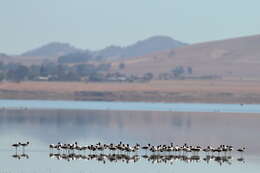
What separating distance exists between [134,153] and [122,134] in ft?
45.0

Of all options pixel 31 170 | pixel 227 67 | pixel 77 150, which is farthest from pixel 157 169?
pixel 227 67

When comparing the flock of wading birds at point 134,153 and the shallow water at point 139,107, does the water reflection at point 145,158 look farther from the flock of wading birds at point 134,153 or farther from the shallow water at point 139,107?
the shallow water at point 139,107

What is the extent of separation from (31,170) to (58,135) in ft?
72.7

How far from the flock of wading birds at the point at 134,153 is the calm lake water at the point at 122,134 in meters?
0.56

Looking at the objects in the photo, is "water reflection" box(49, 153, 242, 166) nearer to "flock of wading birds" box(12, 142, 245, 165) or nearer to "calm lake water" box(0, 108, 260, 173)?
"flock of wading birds" box(12, 142, 245, 165)

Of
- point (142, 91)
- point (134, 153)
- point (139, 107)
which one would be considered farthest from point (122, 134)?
point (142, 91)

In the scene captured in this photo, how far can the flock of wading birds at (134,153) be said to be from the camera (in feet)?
164

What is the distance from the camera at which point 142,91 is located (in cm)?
14338

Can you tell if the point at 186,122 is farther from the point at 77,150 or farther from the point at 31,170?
the point at 31,170

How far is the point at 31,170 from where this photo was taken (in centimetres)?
4216

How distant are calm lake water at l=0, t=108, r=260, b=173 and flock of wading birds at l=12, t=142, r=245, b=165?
1.84 ft

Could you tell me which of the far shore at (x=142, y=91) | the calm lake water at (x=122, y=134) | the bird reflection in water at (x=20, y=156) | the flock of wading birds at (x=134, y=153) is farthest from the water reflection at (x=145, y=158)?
the far shore at (x=142, y=91)

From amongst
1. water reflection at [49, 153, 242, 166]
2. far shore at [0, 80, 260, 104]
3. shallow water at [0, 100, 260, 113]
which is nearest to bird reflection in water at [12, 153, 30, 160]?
water reflection at [49, 153, 242, 166]

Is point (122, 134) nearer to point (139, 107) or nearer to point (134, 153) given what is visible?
point (134, 153)
